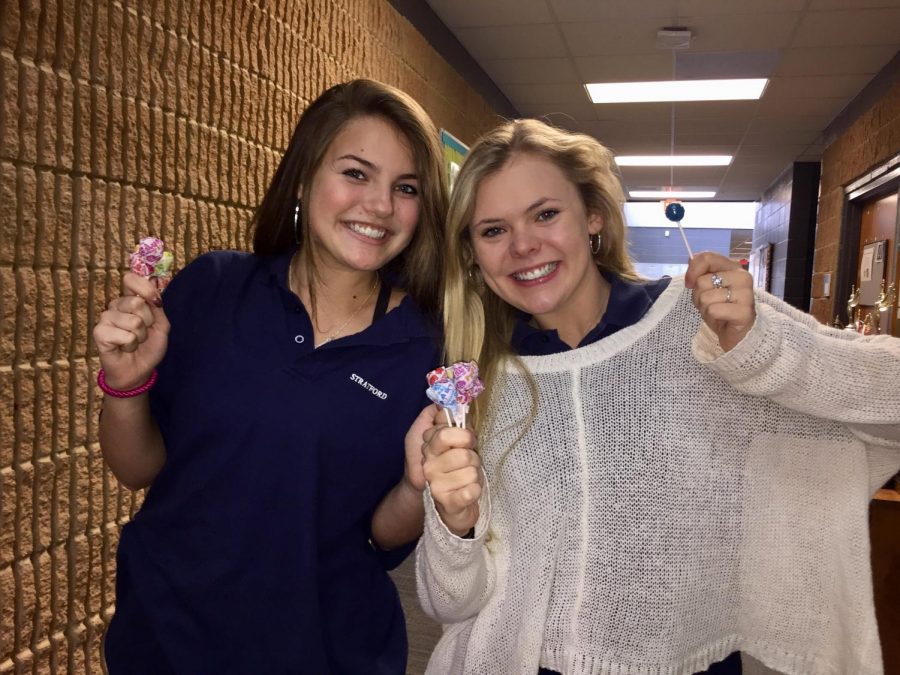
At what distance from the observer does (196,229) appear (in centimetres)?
270

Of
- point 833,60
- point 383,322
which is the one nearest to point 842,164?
point 833,60

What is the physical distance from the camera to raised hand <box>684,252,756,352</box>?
1.33m

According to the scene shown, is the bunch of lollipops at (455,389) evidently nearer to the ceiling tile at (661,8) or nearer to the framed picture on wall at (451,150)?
the framed picture on wall at (451,150)

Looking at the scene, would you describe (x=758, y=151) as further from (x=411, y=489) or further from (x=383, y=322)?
(x=411, y=489)

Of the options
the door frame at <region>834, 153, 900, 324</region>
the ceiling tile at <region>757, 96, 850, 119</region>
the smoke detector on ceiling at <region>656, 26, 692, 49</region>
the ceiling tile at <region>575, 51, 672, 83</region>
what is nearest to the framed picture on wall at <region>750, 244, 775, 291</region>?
the door frame at <region>834, 153, 900, 324</region>

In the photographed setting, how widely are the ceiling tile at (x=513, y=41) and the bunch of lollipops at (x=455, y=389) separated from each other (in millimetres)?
4918

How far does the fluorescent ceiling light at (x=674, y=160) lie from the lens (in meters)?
10.4

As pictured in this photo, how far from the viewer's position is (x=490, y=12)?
17.9 feet

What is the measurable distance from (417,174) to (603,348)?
1.96 feet

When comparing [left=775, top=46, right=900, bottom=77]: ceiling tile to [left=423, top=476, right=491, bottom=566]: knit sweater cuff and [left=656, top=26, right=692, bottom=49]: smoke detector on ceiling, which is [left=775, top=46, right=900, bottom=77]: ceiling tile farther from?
[left=423, top=476, right=491, bottom=566]: knit sweater cuff

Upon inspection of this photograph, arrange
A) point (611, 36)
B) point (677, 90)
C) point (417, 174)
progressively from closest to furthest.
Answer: point (417, 174) → point (611, 36) → point (677, 90)

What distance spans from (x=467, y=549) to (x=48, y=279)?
4.84ft

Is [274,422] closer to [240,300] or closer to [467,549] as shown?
[240,300]

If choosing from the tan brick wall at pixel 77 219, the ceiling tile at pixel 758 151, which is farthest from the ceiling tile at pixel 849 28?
the tan brick wall at pixel 77 219
